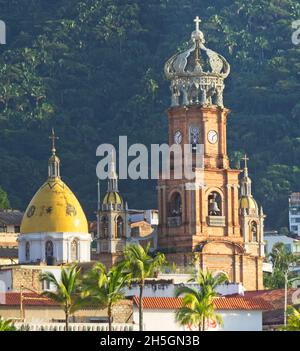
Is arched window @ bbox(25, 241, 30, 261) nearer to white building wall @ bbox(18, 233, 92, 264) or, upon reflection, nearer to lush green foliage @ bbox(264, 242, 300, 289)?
white building wall @ bbox(18, 233, 92, 264)

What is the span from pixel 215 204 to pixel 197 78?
7.80m

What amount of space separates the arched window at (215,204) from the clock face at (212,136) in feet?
10.3

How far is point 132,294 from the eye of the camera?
9038 cm

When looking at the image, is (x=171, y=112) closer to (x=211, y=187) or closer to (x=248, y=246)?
(x=211, y=187)

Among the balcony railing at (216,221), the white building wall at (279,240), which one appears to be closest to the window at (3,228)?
the white building wall at (279,240)

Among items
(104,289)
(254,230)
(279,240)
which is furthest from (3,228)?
(104,289)

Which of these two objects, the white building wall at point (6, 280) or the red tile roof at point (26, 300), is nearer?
the red tile roof at point (26, 300)

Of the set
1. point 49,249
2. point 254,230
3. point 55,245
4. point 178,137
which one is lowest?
point 49,249

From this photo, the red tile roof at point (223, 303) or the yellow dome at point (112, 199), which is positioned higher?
the yellow dome at point (112, 199)

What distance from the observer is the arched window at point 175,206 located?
382ft

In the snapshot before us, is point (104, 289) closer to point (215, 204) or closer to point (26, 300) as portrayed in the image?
point (26, 300)

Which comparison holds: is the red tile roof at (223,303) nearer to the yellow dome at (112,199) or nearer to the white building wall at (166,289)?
the white building wall at (166,289)

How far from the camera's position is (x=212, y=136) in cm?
11644

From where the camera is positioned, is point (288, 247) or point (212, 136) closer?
point (212, 136)
